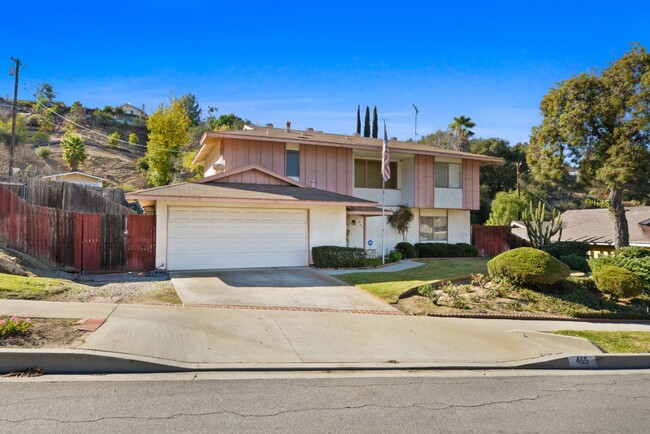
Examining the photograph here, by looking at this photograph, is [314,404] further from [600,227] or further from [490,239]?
[600,227]

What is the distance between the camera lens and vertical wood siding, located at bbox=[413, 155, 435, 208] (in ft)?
78.8

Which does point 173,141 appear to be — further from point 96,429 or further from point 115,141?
point 96,429

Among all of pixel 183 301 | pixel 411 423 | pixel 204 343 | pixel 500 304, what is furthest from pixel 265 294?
pixel 411 423

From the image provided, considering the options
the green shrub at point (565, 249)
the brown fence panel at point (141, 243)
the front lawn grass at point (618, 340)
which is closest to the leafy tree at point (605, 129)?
the green shrub at point (565, 249)

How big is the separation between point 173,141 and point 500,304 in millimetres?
34173

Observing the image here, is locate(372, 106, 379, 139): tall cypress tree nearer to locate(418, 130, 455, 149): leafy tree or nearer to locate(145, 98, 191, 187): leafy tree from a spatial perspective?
locate(418, 130, 455, 149): leafy tree

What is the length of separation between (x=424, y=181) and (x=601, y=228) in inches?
470

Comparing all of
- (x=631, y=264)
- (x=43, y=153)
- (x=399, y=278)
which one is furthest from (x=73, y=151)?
(x=631, y=264)

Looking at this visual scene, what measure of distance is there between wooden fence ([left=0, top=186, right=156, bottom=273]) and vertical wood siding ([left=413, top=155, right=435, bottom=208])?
45.2 feet

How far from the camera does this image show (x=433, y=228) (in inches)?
998

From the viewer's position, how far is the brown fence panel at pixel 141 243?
49.2 ft

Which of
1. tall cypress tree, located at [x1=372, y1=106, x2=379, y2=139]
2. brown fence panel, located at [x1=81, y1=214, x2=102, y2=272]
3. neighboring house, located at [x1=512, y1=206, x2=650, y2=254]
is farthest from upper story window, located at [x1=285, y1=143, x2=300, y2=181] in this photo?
tall cypress tree, located at [x1=372, y1=106, x2=379, y2=139]

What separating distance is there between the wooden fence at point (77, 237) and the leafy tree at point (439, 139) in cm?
4409

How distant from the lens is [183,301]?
10078 millimetres
